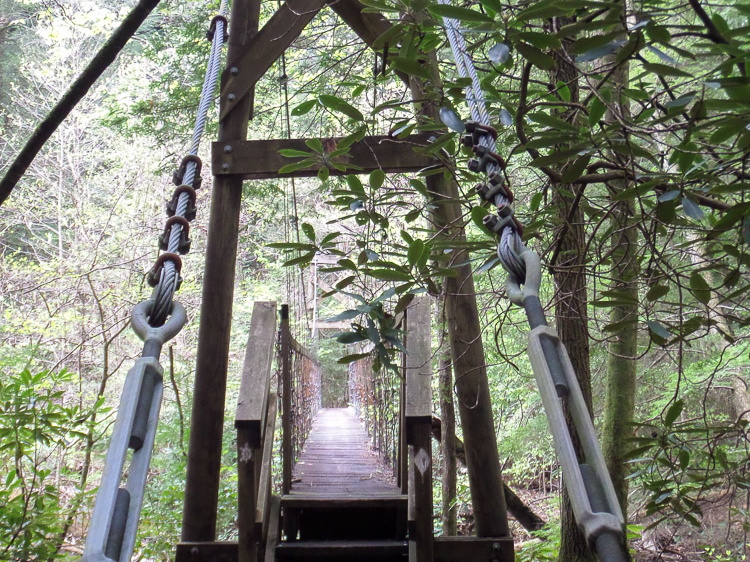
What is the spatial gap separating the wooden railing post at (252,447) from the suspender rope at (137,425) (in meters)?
1.27

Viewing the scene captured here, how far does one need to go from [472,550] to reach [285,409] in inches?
45.9

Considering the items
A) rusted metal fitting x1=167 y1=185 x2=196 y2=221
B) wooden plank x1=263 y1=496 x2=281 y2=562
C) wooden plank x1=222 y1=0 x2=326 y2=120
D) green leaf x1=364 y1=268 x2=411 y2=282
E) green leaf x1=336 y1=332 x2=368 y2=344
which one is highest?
wooden plank x1=222 y1=0 x2=326 y2=120

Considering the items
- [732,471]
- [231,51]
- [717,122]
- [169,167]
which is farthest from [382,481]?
[169,167]

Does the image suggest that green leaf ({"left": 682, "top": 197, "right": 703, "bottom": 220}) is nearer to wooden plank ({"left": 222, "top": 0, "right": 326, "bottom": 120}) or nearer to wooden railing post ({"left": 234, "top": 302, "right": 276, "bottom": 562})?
wooden railing post ({"left": 234, "top": 302, "right": 276, "bottom": 562})

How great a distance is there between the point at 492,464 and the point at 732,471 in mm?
841

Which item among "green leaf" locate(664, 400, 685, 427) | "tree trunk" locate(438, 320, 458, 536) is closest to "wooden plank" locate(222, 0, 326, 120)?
"green leaf" locate(664, 400, 685, 427)

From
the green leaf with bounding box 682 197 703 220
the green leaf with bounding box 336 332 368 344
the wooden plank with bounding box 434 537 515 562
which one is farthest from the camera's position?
the wooden plank with bounding box 434 537 515 562

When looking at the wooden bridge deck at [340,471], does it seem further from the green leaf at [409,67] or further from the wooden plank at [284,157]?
the green leaf at [409,67]

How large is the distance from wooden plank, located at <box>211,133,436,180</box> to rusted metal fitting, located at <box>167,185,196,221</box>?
1.42m

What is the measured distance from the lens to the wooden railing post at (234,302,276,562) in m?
2.13

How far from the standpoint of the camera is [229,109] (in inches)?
104

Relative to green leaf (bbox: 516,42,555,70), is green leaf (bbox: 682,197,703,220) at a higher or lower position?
lower

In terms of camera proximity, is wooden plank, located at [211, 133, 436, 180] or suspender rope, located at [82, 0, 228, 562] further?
wooden plank, located at [211, 133, 436, 180]

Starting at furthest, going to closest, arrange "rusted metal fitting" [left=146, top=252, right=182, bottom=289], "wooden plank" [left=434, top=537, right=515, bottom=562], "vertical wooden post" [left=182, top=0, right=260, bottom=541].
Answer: "vertical wooden post" [left=182, top=0, right=260, bottom=541] → "wooden plank" [left=434, top=537, right=515, bottom=562] → "rusted metal fitting" [left=146, top=252, right=182, bottom=289]
